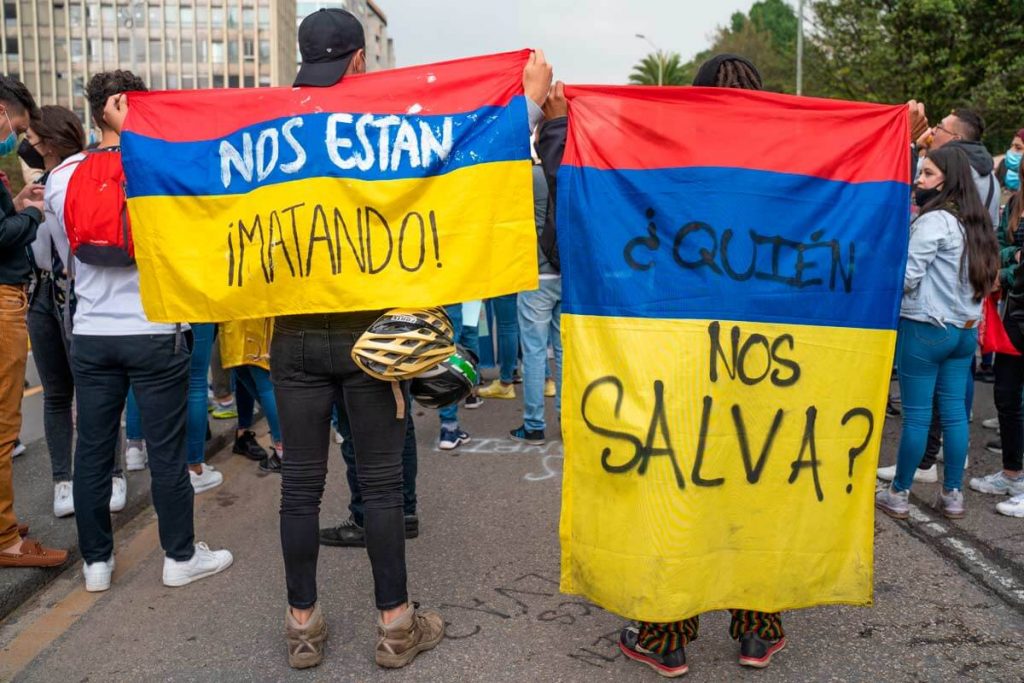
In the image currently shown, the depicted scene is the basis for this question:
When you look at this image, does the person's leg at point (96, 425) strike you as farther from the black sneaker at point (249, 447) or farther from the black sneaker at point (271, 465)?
the black sneaker at point (249, 447)

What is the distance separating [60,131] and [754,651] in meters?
3.71

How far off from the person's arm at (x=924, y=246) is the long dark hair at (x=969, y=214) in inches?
2.8

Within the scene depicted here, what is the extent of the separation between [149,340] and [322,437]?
39.3 inches

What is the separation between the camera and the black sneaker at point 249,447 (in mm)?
6062

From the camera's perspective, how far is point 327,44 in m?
3.12

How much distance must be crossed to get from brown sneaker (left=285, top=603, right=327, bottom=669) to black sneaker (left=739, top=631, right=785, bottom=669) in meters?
1.49

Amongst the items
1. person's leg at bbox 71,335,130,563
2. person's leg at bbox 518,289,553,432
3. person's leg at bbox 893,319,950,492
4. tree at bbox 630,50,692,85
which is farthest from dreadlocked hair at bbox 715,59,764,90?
tree at bbox 630,50,692,85

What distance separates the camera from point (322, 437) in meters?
3.27

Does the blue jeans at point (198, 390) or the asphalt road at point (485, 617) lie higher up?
the blue jeans at point (198, 390)

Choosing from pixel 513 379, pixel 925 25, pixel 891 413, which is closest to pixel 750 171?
pixel 891 413

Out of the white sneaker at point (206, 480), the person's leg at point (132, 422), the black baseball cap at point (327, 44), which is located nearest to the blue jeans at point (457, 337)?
the white sneaker at point (206, 480)

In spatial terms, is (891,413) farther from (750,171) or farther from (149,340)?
(149,340)

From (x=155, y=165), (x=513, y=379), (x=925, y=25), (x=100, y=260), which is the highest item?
(x=925, y=25)

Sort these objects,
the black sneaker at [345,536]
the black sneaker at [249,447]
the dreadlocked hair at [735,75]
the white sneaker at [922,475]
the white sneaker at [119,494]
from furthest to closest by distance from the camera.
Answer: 1. the black sneaker at [249,447]
2. the white sneaker at [922,475]
3. the white sneaker at [119,494]
4. the black sneaker at [345,536]
5. the dreadlocked hair at [735,75]
